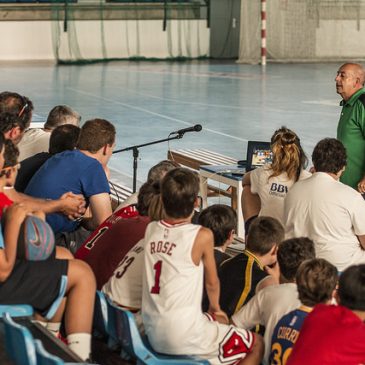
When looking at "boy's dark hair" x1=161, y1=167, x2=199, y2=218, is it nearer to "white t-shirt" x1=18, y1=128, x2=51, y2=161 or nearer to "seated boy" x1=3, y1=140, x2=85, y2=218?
"seated boy" x1=3, y1=140, x2=85, y2=218

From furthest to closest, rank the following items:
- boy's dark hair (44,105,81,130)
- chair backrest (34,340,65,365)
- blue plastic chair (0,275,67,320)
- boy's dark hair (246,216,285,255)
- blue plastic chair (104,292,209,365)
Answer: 1. boy's dark hair (44,105,81,130)
2. boy's dark hair (246,216,285,255)
3. blue plastic chair (0,275,67,320)
4. blue plastic chair (104,292,209,365)
5. chair backrest (34,340,65,365)

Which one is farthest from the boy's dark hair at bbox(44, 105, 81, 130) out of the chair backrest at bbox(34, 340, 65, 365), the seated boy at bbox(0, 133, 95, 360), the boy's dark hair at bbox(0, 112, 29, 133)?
the chair backrest at bbox(34, 340, 65, 365)

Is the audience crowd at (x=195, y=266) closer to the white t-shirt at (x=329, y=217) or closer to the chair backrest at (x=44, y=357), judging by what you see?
the white t-shirt at (x=329, y=217)

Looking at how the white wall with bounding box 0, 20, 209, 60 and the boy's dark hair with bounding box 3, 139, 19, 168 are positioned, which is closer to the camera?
the boy's dark hair with bounding box 3, 139, 19, 168

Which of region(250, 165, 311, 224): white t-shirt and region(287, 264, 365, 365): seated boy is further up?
region(287, 264, 365, 365): seated boy

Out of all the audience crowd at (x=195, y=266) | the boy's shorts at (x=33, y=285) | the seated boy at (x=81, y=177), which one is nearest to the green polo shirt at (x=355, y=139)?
the audience crowd at (x=195, y=266)

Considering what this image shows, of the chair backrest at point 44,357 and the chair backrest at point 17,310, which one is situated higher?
the chair backrest at point 44,357

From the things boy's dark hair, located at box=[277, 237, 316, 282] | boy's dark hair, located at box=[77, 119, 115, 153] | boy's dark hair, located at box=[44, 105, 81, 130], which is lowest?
boy's dark hair, located at box=[277, 237, 316, 282]

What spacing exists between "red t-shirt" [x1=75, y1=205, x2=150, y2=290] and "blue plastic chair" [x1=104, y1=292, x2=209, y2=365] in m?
0.77

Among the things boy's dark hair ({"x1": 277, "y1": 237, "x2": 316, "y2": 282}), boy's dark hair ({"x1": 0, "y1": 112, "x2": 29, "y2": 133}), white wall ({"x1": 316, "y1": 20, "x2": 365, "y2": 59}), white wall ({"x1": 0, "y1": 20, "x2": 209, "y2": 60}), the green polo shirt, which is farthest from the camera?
white wall ({"x1": 316, "y1": 20, "x2": 365, "y2": 59})

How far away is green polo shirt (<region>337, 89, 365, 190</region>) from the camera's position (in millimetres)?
7926

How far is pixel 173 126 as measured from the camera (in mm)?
16922

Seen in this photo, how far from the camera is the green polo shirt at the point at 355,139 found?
7.93m

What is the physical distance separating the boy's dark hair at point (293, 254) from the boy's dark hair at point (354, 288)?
0.90 metres
